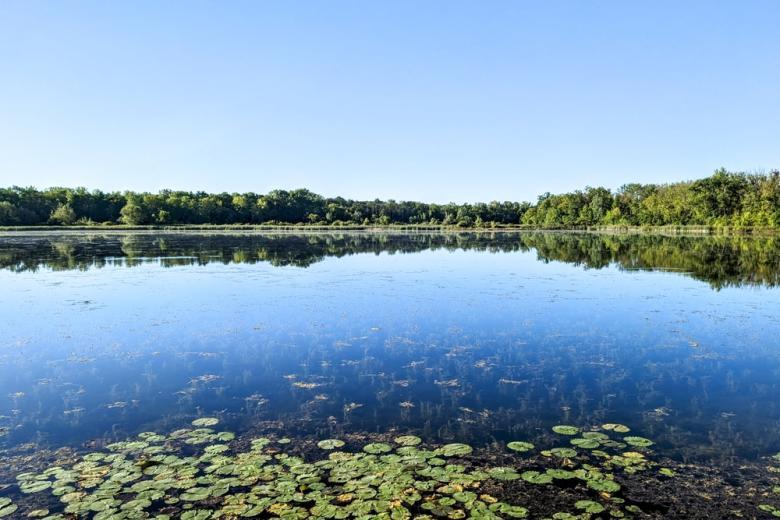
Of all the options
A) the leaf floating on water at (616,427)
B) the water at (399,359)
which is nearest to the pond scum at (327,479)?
the leaf floating on water at (616,427)

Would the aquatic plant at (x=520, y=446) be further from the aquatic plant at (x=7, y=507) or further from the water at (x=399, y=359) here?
the aquatic plant at (x=7, y=507)

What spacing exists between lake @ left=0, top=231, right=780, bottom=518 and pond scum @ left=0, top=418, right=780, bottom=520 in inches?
15.7

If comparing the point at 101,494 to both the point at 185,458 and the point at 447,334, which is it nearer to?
the point at 185,458

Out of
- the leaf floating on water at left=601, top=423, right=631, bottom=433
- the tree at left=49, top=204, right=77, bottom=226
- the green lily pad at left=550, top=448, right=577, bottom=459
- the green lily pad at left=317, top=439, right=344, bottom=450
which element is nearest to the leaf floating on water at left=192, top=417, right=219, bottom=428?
the green lily pad at left=317, top=439, right=344, bottom=450

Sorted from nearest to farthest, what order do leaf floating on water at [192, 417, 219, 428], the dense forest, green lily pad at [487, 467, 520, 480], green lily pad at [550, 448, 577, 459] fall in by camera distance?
green lily pad at [487, 467, 520, 480] → green lily pad at [550, 448, 577, 459] → leaf floating on water at [192, 417, 219, 428] → the dense forest

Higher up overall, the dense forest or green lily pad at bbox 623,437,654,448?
the dense forest

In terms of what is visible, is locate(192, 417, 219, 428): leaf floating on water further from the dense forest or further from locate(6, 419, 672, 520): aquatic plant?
the dense forest

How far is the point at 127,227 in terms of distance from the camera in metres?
111

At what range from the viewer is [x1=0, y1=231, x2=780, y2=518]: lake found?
719 cm

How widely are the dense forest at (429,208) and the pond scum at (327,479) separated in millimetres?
86327

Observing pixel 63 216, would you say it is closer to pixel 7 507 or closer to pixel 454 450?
pixel 7 507

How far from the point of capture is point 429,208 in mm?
178000

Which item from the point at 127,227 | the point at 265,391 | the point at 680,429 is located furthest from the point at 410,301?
the point at 127,227

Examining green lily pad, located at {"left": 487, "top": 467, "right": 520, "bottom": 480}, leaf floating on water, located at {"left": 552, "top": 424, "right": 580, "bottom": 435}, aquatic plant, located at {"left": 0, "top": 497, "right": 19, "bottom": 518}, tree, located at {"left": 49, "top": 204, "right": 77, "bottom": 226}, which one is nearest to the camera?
aquatic plant, located at {"left": 0, "top": 497, "right": 19, "bottom": 518}
